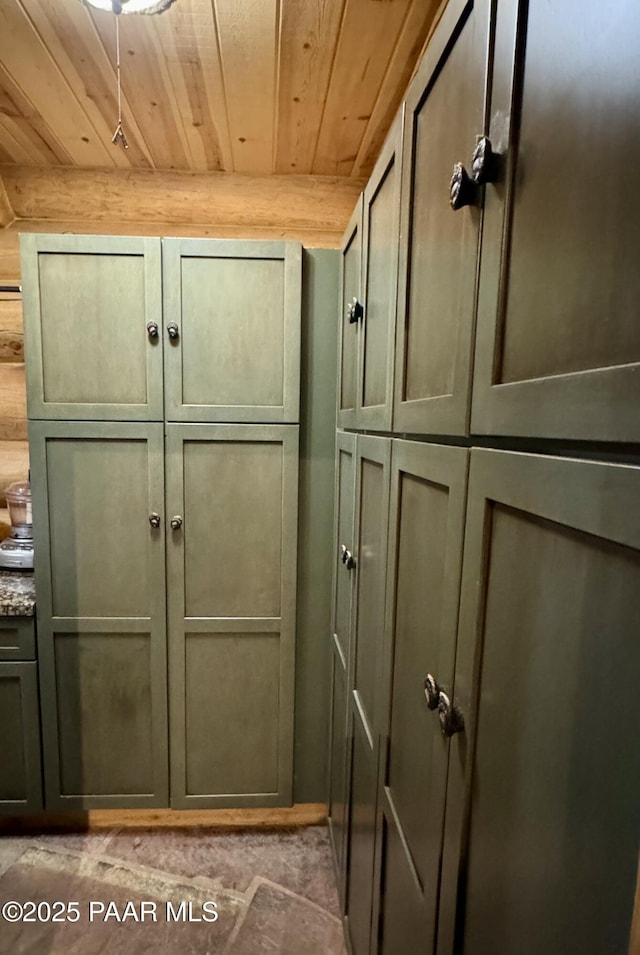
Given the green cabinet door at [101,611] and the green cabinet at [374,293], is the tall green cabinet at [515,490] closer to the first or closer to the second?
the green cabinet at [374,293]

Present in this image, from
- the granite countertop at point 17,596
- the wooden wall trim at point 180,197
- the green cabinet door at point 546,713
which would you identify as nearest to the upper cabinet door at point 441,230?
the green cabinet door at point 546,713

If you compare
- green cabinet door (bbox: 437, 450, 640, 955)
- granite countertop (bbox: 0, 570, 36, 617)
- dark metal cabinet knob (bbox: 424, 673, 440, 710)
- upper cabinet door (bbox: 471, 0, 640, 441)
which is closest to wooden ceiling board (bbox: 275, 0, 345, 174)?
upper cabinet door (bbox: 471, 0, 640, 441)

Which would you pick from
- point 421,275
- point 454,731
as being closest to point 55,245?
point 421,275

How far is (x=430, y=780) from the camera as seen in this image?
71 centimetres

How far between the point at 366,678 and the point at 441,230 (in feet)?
3.07

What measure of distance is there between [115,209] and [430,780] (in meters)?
2.12

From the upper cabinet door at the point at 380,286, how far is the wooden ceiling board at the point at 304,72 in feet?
1.41

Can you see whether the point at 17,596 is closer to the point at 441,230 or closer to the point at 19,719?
the point at 19,719

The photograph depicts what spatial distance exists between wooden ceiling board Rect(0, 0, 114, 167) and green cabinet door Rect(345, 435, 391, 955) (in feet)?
4.34

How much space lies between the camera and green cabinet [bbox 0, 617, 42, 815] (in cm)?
165

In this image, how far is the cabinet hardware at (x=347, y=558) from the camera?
1.31 m

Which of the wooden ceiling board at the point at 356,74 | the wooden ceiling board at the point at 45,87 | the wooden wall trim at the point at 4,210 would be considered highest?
the wooden ceiling board at the point at 356,74

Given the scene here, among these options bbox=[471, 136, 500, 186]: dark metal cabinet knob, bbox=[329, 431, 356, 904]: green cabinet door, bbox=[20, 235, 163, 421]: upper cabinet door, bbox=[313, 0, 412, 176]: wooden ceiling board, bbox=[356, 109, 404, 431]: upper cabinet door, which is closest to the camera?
bbox=[471, 136, 500, 186]: dark metal cabinet knob

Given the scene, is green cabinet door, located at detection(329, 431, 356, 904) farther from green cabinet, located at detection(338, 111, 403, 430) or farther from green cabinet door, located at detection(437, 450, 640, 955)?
green cabinet door, located at detection(437, 450, 640, 955)
